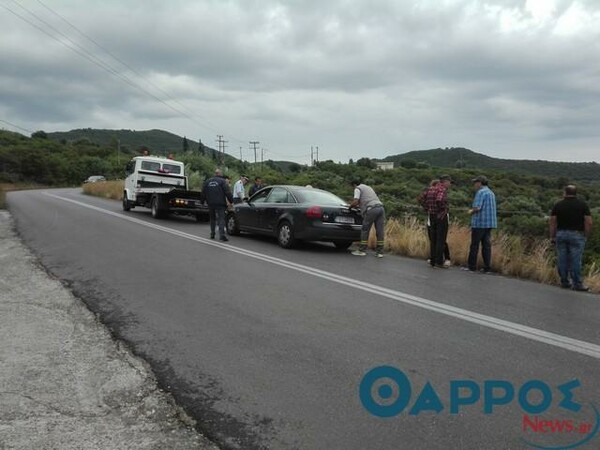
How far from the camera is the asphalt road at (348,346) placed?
360 cm

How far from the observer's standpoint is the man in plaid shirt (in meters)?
10.8

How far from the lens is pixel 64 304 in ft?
22.7

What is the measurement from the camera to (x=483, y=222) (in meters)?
10.3

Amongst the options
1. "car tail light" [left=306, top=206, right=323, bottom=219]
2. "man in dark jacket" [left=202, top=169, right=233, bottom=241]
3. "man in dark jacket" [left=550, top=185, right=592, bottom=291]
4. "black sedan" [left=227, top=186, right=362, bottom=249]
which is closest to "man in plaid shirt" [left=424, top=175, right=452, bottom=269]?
"black sedan" [left=227, top=186, right=362, bottom=249]

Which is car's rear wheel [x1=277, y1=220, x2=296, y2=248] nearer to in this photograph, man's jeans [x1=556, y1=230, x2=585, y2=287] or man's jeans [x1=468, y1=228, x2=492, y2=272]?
man's jeans [x1=468, y1=228, x2=492, y2=272]

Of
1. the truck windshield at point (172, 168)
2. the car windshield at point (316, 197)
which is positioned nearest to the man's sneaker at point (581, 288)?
the car windshield at point (316, 197)

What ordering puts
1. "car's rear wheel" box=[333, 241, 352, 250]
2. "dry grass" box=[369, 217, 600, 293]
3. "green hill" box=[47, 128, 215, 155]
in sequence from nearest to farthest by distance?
"dry grass" box=[369, 217, 600, 293], "car's rear wheel" box=[333, 241, 352, 250], "green hill" box=[47, 128, 215, 155]

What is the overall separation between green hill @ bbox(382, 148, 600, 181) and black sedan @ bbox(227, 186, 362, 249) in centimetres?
6498

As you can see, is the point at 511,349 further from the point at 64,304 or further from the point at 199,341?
the point at 64,304

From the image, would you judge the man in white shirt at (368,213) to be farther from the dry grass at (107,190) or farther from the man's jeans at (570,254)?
the dry grass at (107,190)

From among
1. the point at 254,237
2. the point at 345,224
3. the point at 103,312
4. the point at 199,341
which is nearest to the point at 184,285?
the point at 103,312

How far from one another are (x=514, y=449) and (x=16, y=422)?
10.4 ft

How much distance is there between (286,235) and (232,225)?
2902 mm

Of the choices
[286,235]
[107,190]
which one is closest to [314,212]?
[286,235]
